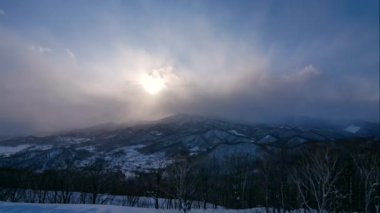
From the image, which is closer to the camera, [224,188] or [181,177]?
[181,177]

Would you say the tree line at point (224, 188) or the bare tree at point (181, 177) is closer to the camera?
the bare tree at point (181, 177)

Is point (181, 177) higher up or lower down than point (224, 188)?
higher up

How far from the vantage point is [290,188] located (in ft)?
266

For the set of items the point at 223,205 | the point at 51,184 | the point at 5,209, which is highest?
the point at 5,209

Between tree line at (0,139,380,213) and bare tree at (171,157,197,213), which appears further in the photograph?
tree line at (0,139,380,213)

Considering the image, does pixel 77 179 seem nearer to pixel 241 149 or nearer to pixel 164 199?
pixel 164 199

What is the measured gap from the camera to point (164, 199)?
347ft

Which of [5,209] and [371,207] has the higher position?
[5,209]

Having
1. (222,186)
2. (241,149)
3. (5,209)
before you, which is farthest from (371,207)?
(241,149)

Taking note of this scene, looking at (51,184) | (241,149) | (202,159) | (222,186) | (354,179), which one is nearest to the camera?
(354,179)

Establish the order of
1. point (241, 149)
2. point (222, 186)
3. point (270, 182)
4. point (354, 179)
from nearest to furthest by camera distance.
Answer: point (354, 179) < point (270, 182) < point (222, 186) < point (241, 149)

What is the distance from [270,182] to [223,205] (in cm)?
2302

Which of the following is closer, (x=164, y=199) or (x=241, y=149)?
(x=164, y=199)

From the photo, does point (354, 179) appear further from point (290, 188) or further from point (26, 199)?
point (26, 199)
